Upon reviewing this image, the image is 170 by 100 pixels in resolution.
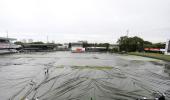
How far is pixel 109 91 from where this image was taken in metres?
5.55

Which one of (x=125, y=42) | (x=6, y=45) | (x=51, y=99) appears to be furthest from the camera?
(x=125, y=42)

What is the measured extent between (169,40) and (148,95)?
24.5 meters

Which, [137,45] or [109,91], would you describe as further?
[137,45]

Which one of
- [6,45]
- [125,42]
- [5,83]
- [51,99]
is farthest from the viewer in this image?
[125,42]

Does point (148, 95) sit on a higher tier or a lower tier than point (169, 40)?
lower

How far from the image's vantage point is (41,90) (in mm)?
5566

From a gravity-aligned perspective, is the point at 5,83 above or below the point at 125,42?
below

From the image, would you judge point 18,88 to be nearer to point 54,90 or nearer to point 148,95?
point 54,90

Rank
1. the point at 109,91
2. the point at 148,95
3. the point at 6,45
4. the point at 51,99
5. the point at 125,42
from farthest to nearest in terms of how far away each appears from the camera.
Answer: the point at 125,42 < the point at 6,45 < the point at 109,91 < the point at 148,95 < the point at 51,99

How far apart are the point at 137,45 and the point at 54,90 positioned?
36973 millimetres

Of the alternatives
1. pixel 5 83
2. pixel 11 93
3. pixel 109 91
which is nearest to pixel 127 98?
pixel 109 91

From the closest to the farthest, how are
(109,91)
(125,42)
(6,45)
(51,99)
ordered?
(51,99)
(109,91)
(6,45)
(125,42)

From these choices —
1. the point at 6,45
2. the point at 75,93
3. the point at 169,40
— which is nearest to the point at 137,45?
the point at 169,40

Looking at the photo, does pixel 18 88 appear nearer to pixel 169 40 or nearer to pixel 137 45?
pixel 169 40
